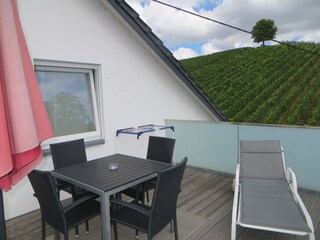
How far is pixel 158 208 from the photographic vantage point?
2189 mm

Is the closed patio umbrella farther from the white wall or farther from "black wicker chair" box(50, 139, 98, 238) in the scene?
the white wall

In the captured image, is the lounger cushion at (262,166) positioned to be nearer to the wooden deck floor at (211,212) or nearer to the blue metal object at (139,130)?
the wooden deck floor at (211,212)

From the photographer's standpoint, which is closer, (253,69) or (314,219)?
(314,219)

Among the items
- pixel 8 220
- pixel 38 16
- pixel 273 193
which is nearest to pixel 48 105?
pixel 38 16

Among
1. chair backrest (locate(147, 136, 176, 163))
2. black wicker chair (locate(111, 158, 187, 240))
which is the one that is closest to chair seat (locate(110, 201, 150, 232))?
black wicker chair (locate(111, 158, 187, 240))

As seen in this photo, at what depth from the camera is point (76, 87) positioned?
424 centimetres

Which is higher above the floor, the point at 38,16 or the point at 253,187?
the point at 38,16

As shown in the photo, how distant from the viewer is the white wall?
11.4 feet

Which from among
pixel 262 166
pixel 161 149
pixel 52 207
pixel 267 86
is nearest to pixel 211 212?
pixel 262 166

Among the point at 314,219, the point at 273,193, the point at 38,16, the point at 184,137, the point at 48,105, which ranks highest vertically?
the point at 38,16

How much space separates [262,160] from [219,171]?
4.93 ft

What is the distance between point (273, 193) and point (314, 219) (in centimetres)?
68

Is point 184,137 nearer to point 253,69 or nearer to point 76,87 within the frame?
point 76,87

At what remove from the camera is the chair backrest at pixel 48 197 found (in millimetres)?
2088
